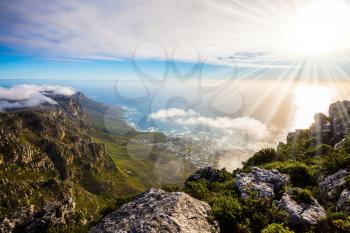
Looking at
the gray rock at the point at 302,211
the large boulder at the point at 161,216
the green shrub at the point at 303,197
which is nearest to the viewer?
the large boulder at the point at 161,216

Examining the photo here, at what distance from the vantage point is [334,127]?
264ft

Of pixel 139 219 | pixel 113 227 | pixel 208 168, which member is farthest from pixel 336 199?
pixel 208 168

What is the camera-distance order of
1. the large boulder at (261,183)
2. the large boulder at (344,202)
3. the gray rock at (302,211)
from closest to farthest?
the gray rock at (302,211)
the large boulder at (344,202)
the large boulder at (261,183)

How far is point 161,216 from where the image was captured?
26141mm

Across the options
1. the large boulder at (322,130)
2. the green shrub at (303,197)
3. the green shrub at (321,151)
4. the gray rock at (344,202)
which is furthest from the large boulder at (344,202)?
the large boulder at (322,130)

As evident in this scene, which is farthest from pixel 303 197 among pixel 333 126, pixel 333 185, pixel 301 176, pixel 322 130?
pixel 322 130

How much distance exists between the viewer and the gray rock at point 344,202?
29930 millimetres

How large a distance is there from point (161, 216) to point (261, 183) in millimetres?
21268

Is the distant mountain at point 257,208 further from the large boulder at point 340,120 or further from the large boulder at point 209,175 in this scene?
the large boulder at point 340,120

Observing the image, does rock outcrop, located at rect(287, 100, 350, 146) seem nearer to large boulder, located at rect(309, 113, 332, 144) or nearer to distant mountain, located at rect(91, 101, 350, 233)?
large boulder, located at rect(309, 113, 332, 144)

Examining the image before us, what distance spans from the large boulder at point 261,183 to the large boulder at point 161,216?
10.1m

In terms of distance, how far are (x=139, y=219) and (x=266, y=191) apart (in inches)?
811

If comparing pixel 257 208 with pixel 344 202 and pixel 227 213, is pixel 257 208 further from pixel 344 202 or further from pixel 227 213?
pixel 344 202

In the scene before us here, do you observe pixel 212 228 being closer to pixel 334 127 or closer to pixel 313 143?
pixel 313 143
